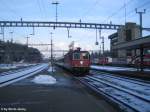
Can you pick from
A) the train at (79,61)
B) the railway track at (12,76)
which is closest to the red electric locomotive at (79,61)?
the train at (79,61)

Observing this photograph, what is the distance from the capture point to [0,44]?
12656 cm

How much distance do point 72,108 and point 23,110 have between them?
184 cm

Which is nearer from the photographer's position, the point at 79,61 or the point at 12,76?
the point at 12,76

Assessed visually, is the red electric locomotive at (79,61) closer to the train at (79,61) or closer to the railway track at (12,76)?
the train at (79,61)

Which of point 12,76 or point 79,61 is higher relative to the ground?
point 79,61

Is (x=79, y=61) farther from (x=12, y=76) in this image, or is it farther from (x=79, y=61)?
(x=12, y=76)

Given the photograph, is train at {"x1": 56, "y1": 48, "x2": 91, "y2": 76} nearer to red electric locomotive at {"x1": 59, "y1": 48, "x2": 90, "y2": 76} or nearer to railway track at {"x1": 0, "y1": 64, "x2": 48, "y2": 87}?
red electric locomotive at {"x1": 59, "y1": 48, "x2": 90, "y2": 76}

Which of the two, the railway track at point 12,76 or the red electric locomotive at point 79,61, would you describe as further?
the red electric locomotive at point 79,61

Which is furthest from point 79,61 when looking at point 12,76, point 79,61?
Result: point 12,76

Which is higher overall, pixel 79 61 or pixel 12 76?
pixel 79 61

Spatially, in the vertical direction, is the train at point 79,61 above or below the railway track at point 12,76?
above

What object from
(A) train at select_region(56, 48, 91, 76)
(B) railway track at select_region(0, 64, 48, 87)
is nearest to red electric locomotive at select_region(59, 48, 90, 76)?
(A) train at select_region(56, 48, 91, 76)

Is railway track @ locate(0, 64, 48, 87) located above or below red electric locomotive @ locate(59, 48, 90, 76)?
below

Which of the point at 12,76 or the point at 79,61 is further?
the point at 79,61
